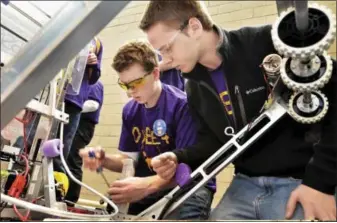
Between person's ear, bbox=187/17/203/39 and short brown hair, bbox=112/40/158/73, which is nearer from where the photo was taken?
person's ear, bbox=187/17/203/39

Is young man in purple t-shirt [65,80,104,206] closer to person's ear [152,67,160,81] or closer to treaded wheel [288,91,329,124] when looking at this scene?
person's ear [152,67,160,81]

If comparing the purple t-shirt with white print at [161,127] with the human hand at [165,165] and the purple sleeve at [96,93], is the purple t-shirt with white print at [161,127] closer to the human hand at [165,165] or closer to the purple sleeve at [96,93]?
the human hand at [165,165]

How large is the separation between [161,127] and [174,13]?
418 mm

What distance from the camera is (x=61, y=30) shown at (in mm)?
404

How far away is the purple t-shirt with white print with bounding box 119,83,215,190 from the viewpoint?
4.10 ft

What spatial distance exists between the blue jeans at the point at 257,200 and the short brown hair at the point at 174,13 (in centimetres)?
53

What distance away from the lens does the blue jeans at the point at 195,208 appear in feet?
3.49

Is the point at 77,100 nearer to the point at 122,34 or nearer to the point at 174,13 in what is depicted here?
the point at 174,13

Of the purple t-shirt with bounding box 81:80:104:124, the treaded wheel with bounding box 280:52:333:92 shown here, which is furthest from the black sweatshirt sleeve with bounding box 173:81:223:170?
the purple t-shirt with bounding box 81:80:104:124

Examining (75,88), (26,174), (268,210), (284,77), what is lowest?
(268,210)

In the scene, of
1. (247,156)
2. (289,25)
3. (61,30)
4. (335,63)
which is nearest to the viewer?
(61,30)

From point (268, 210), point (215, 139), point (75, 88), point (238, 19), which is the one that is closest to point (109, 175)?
point (75, 88)

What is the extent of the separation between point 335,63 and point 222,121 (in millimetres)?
378

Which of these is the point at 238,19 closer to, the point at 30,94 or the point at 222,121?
the point at 222,121
